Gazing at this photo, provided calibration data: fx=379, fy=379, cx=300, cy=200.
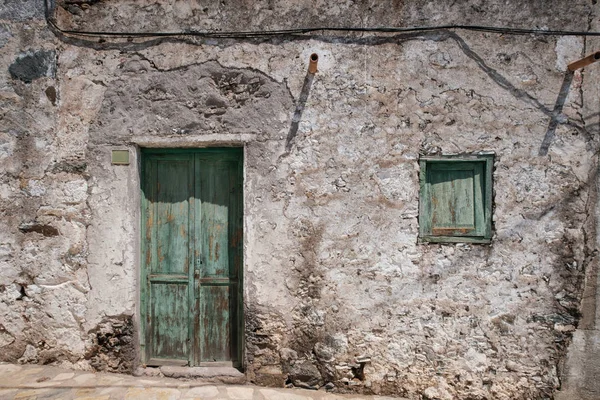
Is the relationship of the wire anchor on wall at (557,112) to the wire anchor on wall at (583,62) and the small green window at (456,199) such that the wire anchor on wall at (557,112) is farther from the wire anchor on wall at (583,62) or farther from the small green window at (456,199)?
the small green window at (456,199)

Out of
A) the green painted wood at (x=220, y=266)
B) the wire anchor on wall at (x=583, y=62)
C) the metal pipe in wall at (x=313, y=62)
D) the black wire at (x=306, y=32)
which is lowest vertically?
the green painted wood at (x=220, y=266)

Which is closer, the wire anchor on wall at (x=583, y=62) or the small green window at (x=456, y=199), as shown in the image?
the wire anchor on wall at (x=583, y=62)

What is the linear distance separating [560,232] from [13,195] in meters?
4.36

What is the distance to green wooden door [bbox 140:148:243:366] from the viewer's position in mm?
3170

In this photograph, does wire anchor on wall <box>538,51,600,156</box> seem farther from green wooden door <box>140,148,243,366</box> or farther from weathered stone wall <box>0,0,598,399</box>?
green wooden door <box>140,148,243,366</box>

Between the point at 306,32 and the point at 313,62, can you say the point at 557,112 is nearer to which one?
the point at 313,62

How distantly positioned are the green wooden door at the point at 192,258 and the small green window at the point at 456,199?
4.94 feet

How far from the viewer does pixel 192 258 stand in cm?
317

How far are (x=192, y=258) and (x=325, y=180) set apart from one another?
1.29 meters

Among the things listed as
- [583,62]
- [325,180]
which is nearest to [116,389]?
[325,180]

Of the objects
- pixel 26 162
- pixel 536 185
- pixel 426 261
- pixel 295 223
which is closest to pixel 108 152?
pixel 26 162

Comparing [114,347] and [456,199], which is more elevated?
[456,199]

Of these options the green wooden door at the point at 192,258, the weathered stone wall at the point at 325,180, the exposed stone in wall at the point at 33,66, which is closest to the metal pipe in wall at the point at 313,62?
the weathered stone wall at the point at 325,180

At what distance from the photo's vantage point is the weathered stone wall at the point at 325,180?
9.30 ft
